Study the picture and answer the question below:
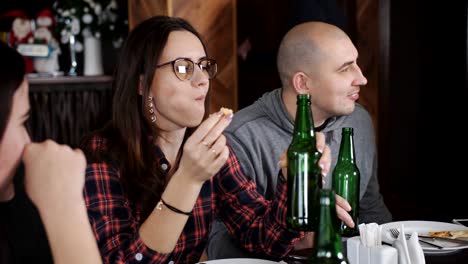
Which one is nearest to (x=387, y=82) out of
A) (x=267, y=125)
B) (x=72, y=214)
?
(x=267, y=125)

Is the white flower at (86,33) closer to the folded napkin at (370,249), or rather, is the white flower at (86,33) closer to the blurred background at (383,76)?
the blurred background at (383,76)

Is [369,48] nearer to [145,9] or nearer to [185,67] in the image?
[145,9]

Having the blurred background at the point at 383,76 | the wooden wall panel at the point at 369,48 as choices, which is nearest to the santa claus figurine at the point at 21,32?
the blurred background at the point at 383,76

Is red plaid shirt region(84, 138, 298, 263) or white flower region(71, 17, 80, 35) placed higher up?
white flower region(71, 17, 80, 35)

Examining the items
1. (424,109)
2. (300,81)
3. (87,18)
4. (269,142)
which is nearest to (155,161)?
(269,142)

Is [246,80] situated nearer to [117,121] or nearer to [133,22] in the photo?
[133,22]

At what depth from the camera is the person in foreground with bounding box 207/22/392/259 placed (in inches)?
87.3

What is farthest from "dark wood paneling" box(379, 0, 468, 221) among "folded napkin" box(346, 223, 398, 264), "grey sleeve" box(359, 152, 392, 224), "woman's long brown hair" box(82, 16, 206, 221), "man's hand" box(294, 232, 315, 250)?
"folded napkin" box(346, 223, 398, 264)

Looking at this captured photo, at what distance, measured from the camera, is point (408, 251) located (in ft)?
4.29

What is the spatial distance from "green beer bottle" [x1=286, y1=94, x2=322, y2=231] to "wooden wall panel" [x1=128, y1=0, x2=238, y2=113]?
1892 mm

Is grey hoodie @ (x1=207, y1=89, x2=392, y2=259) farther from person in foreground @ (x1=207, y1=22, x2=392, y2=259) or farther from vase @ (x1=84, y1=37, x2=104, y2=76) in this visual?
vase @ (x1=84, y1=37, x2=104, y2=76)

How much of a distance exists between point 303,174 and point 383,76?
9.49ft

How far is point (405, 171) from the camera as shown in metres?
4.54

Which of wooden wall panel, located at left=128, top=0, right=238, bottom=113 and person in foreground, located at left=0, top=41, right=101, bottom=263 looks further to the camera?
wooden wall panel, located at left=128, top=0, right=238, bottom=113
